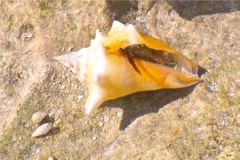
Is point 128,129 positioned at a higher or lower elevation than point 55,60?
lower

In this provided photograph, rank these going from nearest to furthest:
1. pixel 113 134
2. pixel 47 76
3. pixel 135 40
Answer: pixel 135 40 < pixel 113 134 < pixel 47 76

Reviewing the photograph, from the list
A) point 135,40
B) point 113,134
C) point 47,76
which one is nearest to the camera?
point 135,40

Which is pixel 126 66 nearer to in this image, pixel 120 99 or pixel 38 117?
pixel 120 99

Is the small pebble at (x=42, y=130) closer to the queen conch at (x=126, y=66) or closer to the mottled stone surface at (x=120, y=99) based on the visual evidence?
the mottled stone surface at (x=120, y=99)

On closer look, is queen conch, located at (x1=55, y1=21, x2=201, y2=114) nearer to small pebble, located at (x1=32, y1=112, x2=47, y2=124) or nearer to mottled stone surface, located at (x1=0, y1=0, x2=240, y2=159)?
mottled stone surface, located at (x1=0, y1=0, x2=240, y2=159)

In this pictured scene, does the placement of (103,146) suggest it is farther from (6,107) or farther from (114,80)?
(6,107)

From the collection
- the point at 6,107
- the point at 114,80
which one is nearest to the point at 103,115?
the point at 114,80

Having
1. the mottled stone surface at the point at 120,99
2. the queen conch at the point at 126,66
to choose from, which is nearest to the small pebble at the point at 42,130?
the mottled stone surface at the point at 120,99

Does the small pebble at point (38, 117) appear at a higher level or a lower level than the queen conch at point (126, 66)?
lower
